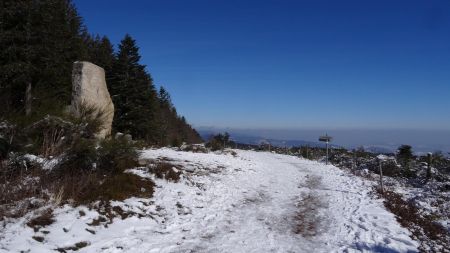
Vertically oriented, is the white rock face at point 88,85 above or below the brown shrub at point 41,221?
above

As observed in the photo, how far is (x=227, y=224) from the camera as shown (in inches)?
353

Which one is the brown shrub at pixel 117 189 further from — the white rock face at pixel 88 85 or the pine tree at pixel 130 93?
the pine tree at pixel 130 93

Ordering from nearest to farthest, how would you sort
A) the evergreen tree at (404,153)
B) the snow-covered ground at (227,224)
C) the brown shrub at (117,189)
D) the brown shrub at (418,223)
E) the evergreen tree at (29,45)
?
the snow-covered ground at (227,224)
the brown shrub at (418,223)
the brown shrub at (117,189)
the evergreen tree at (29,45)
the evergreen tree at (404,153)

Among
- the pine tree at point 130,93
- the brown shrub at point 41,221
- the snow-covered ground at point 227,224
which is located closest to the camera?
the brown shrub at point 41,221

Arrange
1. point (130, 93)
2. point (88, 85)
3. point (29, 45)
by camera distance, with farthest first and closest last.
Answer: point (130, 93) < point (29, 45) < point (88, 85)

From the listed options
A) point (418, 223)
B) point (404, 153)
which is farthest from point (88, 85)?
point (404, 153)

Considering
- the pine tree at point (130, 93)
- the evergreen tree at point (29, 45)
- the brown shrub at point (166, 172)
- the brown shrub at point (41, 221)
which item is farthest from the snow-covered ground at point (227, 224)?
the pine tree at point (130, 93)

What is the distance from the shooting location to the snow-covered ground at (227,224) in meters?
7.03

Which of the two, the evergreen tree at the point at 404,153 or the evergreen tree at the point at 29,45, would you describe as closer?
the evergreen tree at the point at 29,45

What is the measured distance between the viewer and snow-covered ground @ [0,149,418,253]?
23.1ft

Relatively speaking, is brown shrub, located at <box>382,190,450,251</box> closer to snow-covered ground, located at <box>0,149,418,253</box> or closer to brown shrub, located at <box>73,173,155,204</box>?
snow-covered ground, located at <box>0,149,418,253</box>

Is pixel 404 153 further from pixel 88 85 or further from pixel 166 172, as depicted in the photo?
pixel 88 85

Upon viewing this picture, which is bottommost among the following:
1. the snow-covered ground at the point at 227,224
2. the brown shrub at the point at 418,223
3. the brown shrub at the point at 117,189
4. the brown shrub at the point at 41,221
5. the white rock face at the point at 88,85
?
the brown shrub at the point at 418,223

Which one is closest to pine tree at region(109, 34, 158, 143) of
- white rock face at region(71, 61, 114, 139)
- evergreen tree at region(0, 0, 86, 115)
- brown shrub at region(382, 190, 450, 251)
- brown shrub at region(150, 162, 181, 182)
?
evergreen tree at region(0, 0, 86, 115)
